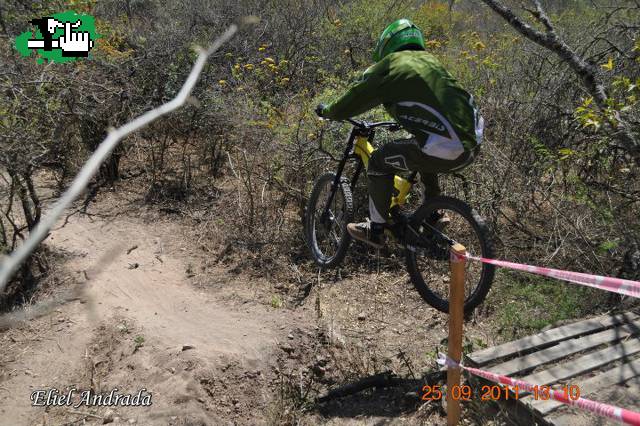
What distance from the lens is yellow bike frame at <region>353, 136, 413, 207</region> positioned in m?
3.85

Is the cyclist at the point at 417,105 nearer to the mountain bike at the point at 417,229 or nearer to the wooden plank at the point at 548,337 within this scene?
the mountain bike at the point at 417,229

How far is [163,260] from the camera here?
217 inches

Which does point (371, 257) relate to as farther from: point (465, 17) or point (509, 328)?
point (465, 17)

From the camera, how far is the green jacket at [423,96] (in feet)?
10.4

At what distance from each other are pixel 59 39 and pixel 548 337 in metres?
5.03

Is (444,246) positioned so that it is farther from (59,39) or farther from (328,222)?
(59,39)

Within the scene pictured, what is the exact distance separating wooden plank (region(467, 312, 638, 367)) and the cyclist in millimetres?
941

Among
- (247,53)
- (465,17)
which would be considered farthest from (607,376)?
(465,17)

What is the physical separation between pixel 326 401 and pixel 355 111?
213cm

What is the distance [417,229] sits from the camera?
12.2 feet

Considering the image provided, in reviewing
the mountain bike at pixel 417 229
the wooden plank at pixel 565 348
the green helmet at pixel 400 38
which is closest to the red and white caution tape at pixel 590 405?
the wooden plank at pixel 565 348
